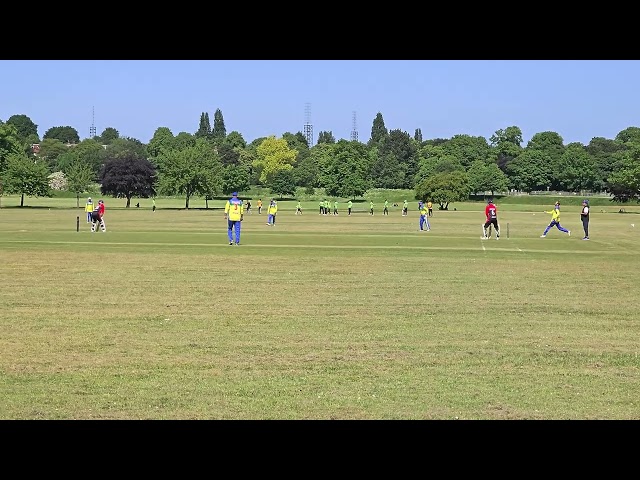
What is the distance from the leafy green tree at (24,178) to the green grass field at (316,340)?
259ft

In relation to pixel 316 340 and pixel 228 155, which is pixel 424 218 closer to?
pixel 316 340

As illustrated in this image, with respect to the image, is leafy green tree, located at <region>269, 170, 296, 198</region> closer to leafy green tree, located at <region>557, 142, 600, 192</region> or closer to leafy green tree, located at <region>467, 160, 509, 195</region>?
leafy green tree, located at <region>467, 160, 509, 195</region>

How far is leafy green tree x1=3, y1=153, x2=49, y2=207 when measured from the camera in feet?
338

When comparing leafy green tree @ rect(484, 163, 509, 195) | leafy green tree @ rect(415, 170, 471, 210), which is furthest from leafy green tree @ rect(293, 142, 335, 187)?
leafy green tree @ rect(415, 170, 471, 210)

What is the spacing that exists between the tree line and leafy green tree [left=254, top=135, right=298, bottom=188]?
0.61 feet

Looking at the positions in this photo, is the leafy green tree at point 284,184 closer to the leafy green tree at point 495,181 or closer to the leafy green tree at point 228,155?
the leafy green tree at point 228,155

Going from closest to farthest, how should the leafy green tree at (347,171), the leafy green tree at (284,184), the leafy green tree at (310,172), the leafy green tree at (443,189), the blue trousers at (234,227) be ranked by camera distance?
1. the blue trousers at (234,227)
2. the leafy green tree at (443,189)
3. the leafy green tree at (347,171)
4. the leafy green tree at (284,184)
5. the leafy green tree at (310,172)

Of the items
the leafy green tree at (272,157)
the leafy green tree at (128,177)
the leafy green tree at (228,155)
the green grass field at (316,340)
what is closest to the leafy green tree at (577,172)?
the leafy green tree at (272,157)

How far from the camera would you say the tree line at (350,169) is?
107688 mm

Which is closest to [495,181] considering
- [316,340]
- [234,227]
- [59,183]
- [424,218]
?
[59,183]

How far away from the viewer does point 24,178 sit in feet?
338

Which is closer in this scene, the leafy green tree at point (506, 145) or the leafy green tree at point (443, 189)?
the leafy green tree at point (443, 189)

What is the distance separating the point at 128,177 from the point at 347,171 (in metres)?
41.7

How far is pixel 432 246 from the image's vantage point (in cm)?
3638
